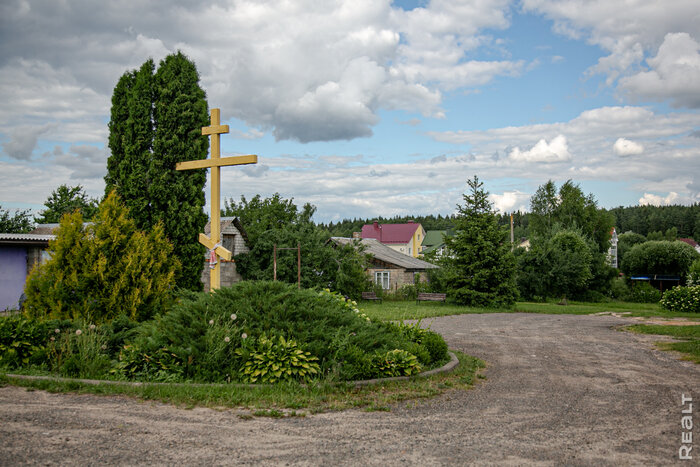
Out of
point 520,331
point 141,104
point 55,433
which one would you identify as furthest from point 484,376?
point 141,104

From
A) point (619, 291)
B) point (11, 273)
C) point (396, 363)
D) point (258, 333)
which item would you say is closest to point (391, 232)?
point (619, 291)

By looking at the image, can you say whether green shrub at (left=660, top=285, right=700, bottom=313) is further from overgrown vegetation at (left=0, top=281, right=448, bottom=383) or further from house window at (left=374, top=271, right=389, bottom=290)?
overgrown vegetation at (left=0, top=281, right=448, bottom=383)

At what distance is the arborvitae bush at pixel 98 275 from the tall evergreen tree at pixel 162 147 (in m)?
2.88

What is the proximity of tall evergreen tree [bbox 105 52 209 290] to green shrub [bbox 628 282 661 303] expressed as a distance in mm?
38820

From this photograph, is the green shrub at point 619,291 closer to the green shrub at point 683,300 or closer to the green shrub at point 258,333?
the green shrub at point 683,300

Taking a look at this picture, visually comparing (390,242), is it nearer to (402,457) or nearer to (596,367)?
(596,367)

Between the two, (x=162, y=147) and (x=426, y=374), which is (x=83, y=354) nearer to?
(x=426, y=374)

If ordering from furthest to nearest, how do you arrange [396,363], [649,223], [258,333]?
[649,223] → [396,363] → [258,333]

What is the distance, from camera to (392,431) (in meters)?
5.16

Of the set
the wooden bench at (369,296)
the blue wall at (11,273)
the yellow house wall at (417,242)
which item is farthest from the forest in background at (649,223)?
the blue wall at (11,273)

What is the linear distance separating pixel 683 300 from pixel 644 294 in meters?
15.5

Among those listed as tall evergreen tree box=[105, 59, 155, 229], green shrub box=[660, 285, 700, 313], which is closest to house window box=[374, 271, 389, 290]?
green shrub box=[660, 285, 700, 313]

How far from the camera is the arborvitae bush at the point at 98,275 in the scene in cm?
941

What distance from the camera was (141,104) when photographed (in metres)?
13.3
